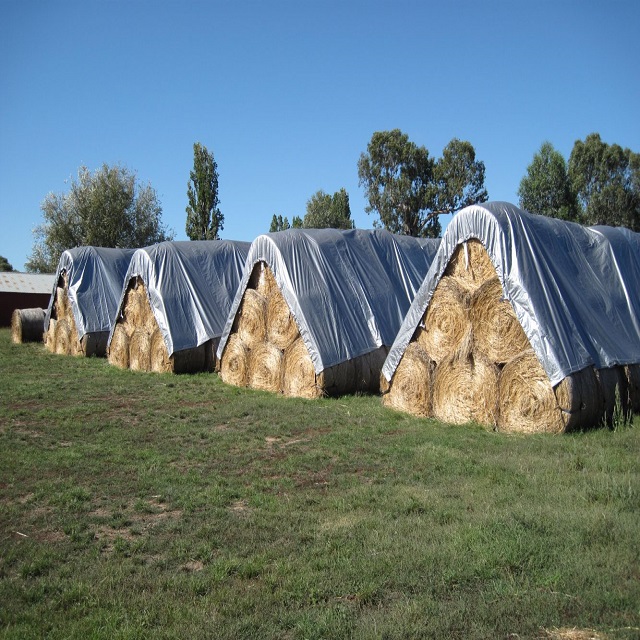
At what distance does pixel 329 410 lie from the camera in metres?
11.5

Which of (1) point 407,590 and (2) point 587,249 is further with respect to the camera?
(2) point 587,249

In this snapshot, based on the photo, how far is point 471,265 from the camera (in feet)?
33.9

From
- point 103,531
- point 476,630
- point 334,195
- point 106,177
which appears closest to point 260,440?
point 103,531

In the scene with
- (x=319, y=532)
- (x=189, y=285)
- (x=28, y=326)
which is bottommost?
(x=319, y=532)

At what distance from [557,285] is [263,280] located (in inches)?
269

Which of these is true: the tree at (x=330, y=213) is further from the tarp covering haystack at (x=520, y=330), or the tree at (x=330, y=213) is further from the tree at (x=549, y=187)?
the tarp covering haystack at (x=520, y=330)

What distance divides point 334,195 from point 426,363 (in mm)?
49915

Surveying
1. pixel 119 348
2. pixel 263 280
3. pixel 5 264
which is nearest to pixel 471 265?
pixel 263 280

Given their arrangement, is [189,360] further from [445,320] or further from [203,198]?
[203,198]

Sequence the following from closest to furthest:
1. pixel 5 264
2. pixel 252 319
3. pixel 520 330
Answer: pixel 520 330, pixel 252 319, pixel 5 264

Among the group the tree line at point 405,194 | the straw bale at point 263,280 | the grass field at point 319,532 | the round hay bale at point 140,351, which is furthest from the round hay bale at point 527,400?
the tree line at point 405,194

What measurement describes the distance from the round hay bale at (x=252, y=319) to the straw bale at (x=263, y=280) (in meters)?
0.12

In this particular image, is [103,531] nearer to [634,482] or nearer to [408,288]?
[634,482]

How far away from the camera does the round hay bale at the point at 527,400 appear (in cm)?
879
